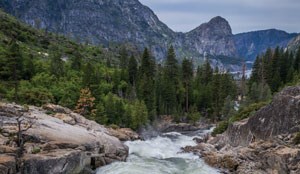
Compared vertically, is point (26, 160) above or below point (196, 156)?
above

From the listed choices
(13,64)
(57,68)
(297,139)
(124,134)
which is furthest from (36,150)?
(57,68)

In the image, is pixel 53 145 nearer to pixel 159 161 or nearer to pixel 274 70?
pixel 159 161

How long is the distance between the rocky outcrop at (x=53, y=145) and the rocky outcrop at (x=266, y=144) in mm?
13355

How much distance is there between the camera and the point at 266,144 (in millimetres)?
42094

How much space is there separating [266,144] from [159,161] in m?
13.6

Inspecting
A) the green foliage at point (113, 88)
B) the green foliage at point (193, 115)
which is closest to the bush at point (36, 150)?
the green foliage at point (113, 88)

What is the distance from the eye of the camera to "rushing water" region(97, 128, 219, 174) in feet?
132

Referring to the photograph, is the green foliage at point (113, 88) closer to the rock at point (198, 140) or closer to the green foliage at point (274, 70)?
the green foliage at point (274, 70)

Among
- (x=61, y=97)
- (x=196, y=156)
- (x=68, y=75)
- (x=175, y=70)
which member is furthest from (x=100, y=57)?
(x=196, y=156)

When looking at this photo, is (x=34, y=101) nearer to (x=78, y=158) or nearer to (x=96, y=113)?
(x=96, y=113)

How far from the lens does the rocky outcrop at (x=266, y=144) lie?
121 feet

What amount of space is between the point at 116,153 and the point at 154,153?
776 cm

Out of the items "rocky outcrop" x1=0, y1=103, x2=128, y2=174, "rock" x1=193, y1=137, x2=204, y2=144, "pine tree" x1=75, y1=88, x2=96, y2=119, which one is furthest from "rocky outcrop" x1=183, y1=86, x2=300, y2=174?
"pine tree" x1=75, y1=88, x2=96, y2=119

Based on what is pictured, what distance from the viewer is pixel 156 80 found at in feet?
290
